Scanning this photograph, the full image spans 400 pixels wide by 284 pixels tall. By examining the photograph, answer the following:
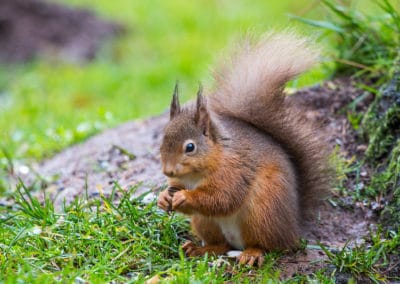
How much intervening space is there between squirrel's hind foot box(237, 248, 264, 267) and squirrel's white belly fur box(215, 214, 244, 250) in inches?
2.6

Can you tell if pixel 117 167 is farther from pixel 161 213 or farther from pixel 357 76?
pixel 357 76

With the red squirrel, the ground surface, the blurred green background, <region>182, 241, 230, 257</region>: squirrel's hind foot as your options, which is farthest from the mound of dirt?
<region>182, 241, 230, 257</region>: squirrel's hind foot

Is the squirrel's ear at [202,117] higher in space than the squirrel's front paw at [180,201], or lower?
higher

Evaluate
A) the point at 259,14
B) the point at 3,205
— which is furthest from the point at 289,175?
the point at 259,14

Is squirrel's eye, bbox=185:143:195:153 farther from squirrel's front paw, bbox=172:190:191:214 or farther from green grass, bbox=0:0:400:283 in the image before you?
green grass, bbox=0:0:400:283

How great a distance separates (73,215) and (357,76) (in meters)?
1.80

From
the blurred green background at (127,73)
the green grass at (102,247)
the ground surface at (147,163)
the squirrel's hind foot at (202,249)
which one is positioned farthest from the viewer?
the blurred green background at (127,73)

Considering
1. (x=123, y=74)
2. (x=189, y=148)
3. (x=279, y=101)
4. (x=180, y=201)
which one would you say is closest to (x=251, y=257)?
(x=180, y=201)

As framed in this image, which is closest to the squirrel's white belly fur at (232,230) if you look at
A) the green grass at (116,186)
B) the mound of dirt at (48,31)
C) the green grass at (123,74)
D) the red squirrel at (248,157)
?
the red squirrel at (248,157)

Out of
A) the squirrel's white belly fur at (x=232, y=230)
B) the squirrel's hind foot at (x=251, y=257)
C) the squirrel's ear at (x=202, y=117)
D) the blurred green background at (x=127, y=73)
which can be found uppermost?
the blurred green background at (x=127, y=73)

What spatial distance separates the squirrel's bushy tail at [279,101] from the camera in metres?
3.03

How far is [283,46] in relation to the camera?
3.06 m

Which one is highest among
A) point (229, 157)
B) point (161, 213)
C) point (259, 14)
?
point (259, 14)

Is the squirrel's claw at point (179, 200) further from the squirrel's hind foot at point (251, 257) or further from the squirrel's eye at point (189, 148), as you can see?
the squirrel's hind foot at point (251, 257)
